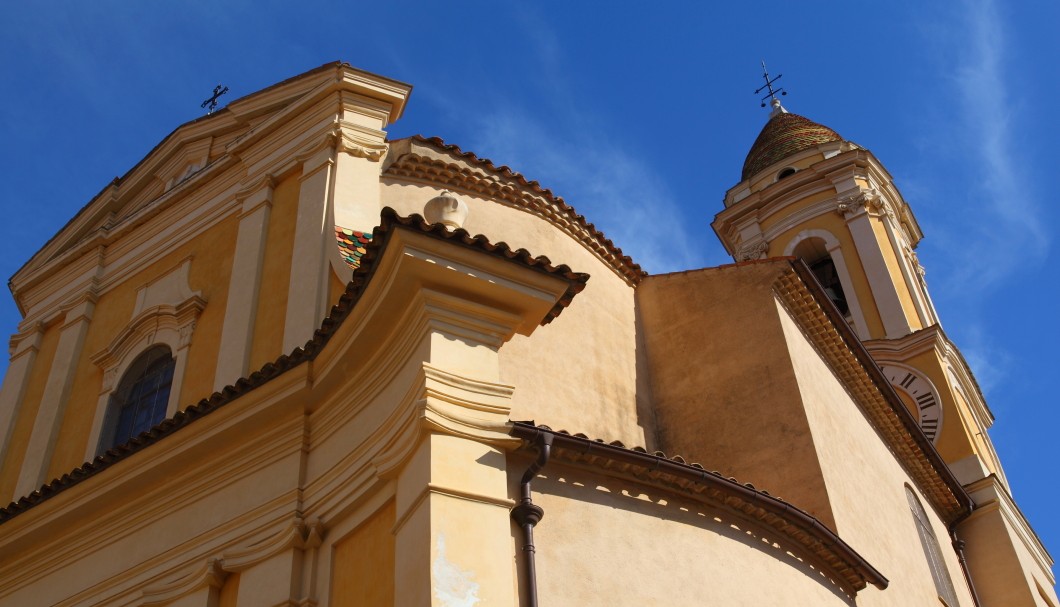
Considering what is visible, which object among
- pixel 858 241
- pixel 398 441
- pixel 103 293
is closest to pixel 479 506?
pixel 398 441

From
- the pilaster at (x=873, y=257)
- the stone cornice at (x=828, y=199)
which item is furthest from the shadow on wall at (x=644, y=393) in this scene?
the stone cornice at (x=828, y=199)

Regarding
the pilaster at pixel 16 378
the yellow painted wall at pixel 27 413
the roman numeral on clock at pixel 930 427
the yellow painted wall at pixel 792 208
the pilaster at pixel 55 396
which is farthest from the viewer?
the yellow painted wall at pixel 792 208

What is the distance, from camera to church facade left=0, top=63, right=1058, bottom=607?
7.22 meters

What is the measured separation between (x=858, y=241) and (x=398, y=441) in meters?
15.9

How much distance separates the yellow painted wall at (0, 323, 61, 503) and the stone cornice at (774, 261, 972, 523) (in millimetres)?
8214

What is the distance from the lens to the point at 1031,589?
51.7 ft

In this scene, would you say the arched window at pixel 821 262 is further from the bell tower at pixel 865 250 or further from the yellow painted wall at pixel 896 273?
the yellow painted wall at pixel 896 273

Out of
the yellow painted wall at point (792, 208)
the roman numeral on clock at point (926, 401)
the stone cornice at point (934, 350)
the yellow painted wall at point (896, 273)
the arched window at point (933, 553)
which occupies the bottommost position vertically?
the arched window at point (933, 553)

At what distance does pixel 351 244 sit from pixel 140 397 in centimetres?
292

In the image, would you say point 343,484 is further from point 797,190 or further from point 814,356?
point 797,190

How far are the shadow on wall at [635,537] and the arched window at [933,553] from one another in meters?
5.74

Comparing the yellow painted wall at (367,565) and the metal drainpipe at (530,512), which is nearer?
the metal drainpipe at (530,512)

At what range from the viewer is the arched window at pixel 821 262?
21.6 meters

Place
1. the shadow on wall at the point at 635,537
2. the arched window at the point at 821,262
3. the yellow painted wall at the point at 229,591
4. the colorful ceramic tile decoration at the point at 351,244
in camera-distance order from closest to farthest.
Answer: the shadow on wall at the point at 635,537
the yellow painted wall at the point at 229,591
the colorful ceramic tile decoration at the point at 351,244
the arched window at the point at 821,262
